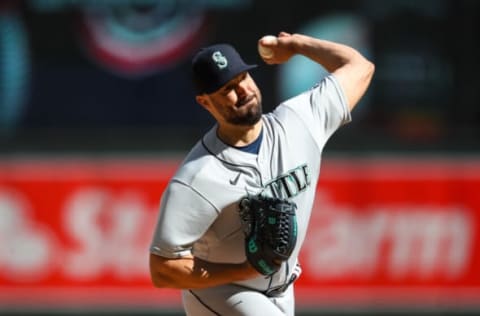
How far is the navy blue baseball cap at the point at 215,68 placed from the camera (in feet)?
15.6

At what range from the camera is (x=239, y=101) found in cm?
478

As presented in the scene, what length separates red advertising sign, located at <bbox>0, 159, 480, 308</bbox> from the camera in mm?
8961

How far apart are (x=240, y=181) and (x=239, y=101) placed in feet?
1.04

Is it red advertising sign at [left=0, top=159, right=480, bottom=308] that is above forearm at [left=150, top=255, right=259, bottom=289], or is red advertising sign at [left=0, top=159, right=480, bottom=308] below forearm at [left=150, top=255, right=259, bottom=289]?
above

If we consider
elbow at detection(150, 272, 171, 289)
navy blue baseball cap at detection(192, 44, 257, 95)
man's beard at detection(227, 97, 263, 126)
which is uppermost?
navy blue baseball cap at detection(192, 44, 257, 95)

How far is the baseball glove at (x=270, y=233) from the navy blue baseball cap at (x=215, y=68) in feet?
1.52

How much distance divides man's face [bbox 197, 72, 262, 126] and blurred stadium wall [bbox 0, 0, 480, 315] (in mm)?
4104

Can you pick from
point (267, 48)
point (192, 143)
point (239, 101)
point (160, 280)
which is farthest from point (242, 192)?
point (192, 143)

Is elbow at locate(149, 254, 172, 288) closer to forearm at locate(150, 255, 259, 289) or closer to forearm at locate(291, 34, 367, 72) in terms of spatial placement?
forearm at locate(150, 255, 259, 289)

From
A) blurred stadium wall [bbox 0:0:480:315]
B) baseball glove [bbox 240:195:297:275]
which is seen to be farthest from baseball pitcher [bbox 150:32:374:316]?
A: blurred stadium wall [bbox 0:0:480:315]

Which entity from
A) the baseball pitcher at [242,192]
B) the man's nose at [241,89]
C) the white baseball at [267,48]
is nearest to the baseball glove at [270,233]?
the baseball pitcher at [242,192]

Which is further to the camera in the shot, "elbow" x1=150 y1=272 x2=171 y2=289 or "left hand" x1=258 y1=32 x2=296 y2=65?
"left hand" x1=258 y1=32 x2=296 y2=65

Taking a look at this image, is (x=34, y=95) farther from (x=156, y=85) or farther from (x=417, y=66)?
(x=417, y=66)

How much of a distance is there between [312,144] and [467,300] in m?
4.26
